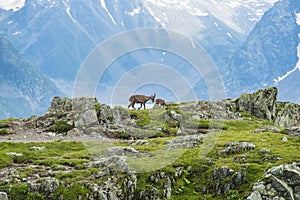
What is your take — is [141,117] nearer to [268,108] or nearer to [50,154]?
[50,154]

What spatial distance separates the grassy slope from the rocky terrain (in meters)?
0.09

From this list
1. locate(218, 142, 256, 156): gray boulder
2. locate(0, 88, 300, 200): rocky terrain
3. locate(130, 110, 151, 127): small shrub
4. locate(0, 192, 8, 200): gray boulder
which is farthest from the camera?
locate(130, 110, 151, 127): small shrub

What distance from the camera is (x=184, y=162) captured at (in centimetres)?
3797

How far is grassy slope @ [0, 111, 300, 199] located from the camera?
3416 centimetres

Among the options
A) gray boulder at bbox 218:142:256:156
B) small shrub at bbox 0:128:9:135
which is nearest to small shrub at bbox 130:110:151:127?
small shrub at bbox 0:128:9:135

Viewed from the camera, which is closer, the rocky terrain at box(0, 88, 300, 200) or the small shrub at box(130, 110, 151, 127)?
the rocky terrain at box(0, 88, 300, 200)

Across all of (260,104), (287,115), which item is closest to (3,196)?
(260,104)

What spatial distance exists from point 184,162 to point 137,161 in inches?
180

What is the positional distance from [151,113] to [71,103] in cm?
1389

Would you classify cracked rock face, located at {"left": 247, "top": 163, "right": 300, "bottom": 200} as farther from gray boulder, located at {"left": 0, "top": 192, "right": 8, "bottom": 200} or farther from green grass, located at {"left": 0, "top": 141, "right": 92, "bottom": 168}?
gray boulder, located at {"left": 0, "top": 192, "right": 8, "bottom": 200}

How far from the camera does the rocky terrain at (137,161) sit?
1284 inches

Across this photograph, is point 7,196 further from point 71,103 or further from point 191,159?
point 71,103

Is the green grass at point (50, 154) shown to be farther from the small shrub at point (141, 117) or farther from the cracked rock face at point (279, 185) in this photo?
the cracked rock face at point (279, 185)

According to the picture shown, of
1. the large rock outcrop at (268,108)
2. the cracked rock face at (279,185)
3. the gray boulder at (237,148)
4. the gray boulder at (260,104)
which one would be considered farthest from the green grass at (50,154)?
the large rock outcrop at (268,108)
